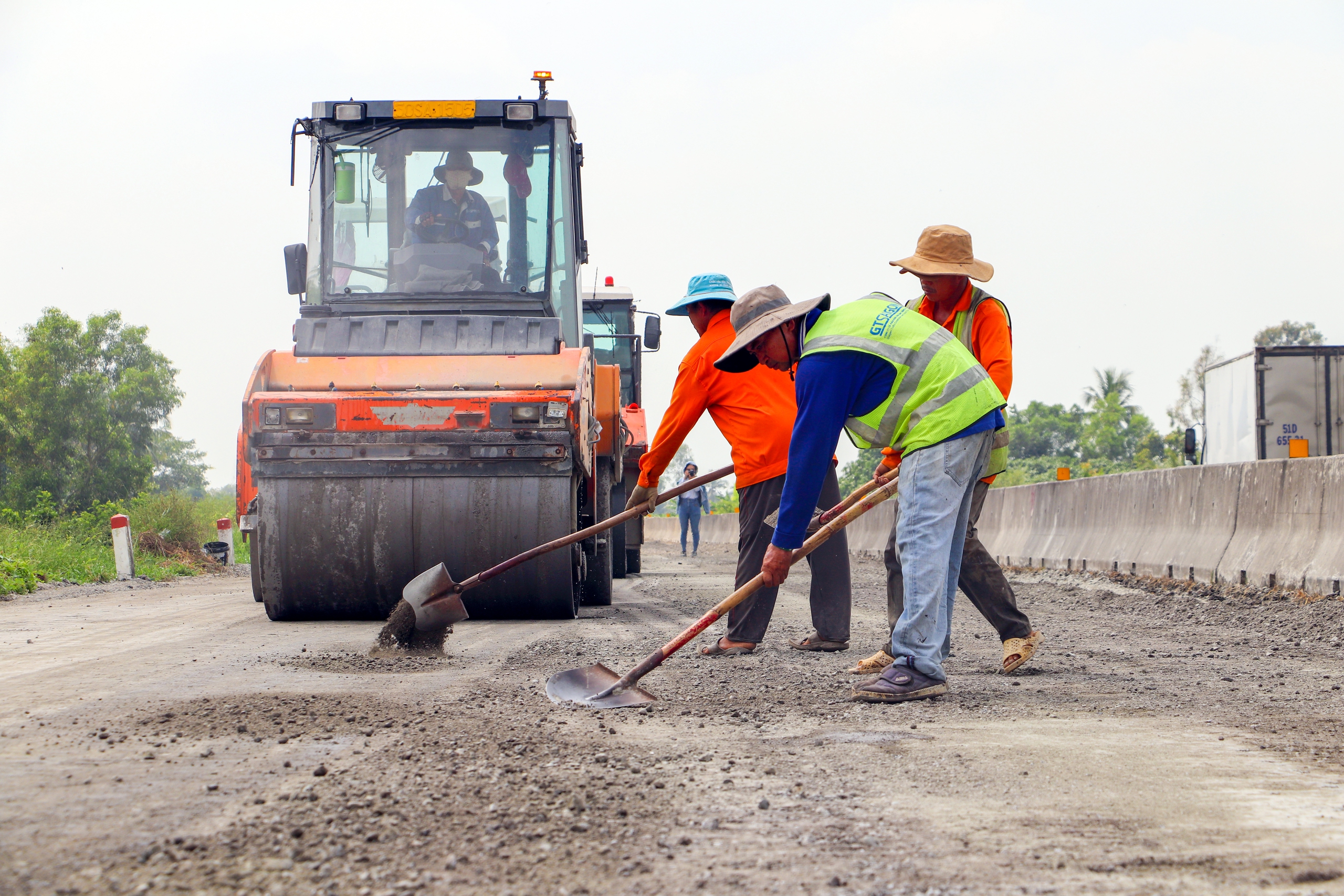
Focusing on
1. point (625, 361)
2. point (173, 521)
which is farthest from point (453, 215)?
point (173, 521)

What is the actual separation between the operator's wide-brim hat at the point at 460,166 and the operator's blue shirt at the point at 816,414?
185 inches

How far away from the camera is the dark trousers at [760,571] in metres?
6.04

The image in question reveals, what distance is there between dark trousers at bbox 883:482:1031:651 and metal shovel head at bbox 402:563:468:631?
2.14 m

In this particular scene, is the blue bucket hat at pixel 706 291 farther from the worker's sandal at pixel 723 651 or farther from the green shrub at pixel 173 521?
the green shrub at pixel 173 521

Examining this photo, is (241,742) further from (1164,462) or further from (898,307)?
(1164,462)

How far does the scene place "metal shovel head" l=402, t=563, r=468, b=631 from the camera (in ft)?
19.9

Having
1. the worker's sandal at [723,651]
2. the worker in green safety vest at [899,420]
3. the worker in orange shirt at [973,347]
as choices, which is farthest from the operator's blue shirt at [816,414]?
the worker's sandal at [723,651]

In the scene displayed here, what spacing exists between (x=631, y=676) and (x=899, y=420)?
1343 mm

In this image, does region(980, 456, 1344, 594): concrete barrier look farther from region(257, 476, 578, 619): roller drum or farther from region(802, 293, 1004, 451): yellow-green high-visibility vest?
region(257, 476, 578, 619): roller drum

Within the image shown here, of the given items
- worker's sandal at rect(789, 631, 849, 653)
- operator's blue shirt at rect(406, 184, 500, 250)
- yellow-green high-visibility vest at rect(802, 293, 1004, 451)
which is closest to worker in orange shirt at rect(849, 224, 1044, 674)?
yellow-green high-visibility vest at rect(802, 293, 1004, 451)

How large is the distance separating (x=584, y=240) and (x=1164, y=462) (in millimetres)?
42878

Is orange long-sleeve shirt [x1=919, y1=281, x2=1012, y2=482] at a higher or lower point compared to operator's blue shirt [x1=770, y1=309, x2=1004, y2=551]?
higher

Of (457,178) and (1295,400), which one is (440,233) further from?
(1295,400)

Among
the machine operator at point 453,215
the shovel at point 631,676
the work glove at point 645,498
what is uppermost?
the machine operator at point 453,215
